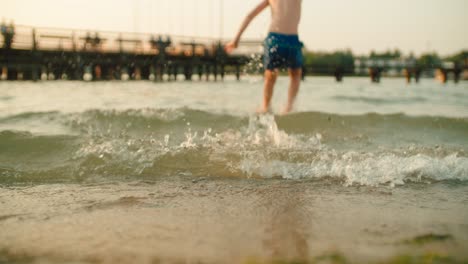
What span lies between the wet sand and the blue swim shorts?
2.59 metres

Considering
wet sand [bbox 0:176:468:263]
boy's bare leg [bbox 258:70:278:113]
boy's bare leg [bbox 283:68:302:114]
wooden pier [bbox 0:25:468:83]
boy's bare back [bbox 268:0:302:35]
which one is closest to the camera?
wet sand [bbox 0:176:468:263]

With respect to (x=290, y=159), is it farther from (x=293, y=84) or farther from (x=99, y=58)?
(x=99, y=58)

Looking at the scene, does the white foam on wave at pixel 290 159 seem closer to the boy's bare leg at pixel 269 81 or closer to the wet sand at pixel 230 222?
the wet sand at pixel 230 222

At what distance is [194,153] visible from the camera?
2775 mm

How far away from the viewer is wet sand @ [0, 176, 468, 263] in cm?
111

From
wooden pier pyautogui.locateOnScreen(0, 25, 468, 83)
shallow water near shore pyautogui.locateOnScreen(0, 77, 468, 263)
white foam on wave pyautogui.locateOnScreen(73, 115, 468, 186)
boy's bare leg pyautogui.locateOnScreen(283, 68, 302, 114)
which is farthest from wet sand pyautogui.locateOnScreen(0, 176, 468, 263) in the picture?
wooden pier pyautogui.locateOnScreen(0, 25, 468, 83)

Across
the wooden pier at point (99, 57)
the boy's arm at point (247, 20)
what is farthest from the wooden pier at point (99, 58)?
the boy's arm at point (247, 20)

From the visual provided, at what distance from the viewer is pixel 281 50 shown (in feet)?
14.8

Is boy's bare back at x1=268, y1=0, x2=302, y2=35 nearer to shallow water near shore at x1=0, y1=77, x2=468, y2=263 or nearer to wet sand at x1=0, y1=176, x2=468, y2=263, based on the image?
shallow water near shore at x1=0, y1=77, x2=468, y2=263

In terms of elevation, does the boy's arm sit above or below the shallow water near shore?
above

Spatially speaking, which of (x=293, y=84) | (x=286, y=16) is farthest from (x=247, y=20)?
(x=293, y=84)

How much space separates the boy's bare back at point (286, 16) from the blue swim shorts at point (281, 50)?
0.21ft

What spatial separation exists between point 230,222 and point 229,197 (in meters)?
0.41

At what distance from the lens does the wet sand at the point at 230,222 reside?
1111 mm
